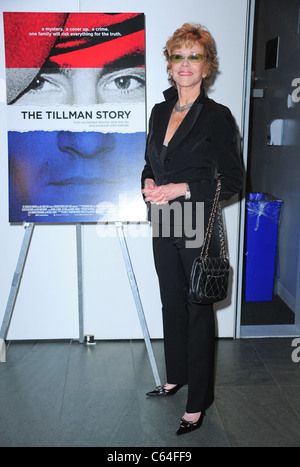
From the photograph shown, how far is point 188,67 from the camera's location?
237 cm

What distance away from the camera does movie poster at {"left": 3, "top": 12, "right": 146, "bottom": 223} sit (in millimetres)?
2717

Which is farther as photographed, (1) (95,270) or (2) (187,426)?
(1) (95,270)

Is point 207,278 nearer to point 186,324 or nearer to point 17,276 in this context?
point 186,324

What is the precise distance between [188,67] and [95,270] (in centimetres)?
142

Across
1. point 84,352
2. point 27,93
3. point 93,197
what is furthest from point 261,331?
point 27,93

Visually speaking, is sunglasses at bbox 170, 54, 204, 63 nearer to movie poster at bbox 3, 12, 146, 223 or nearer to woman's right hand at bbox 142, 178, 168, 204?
movie poster at bbox 3, 12, 146, 223

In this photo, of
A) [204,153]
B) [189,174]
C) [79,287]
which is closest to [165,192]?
[189,174]

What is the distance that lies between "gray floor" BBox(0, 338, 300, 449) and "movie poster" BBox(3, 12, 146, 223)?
2.84 ft

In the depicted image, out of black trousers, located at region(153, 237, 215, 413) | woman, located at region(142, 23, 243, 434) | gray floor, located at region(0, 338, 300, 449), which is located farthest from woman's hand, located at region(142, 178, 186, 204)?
gray floor, located at region(0, 338, 300, 449)

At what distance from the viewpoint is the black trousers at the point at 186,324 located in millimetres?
2402

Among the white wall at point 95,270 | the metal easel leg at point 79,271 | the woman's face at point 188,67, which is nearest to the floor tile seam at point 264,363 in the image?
the white wall at point 95,270

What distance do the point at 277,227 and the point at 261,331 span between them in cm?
81

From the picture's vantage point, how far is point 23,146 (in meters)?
2.78

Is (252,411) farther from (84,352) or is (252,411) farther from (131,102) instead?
(131,102)
